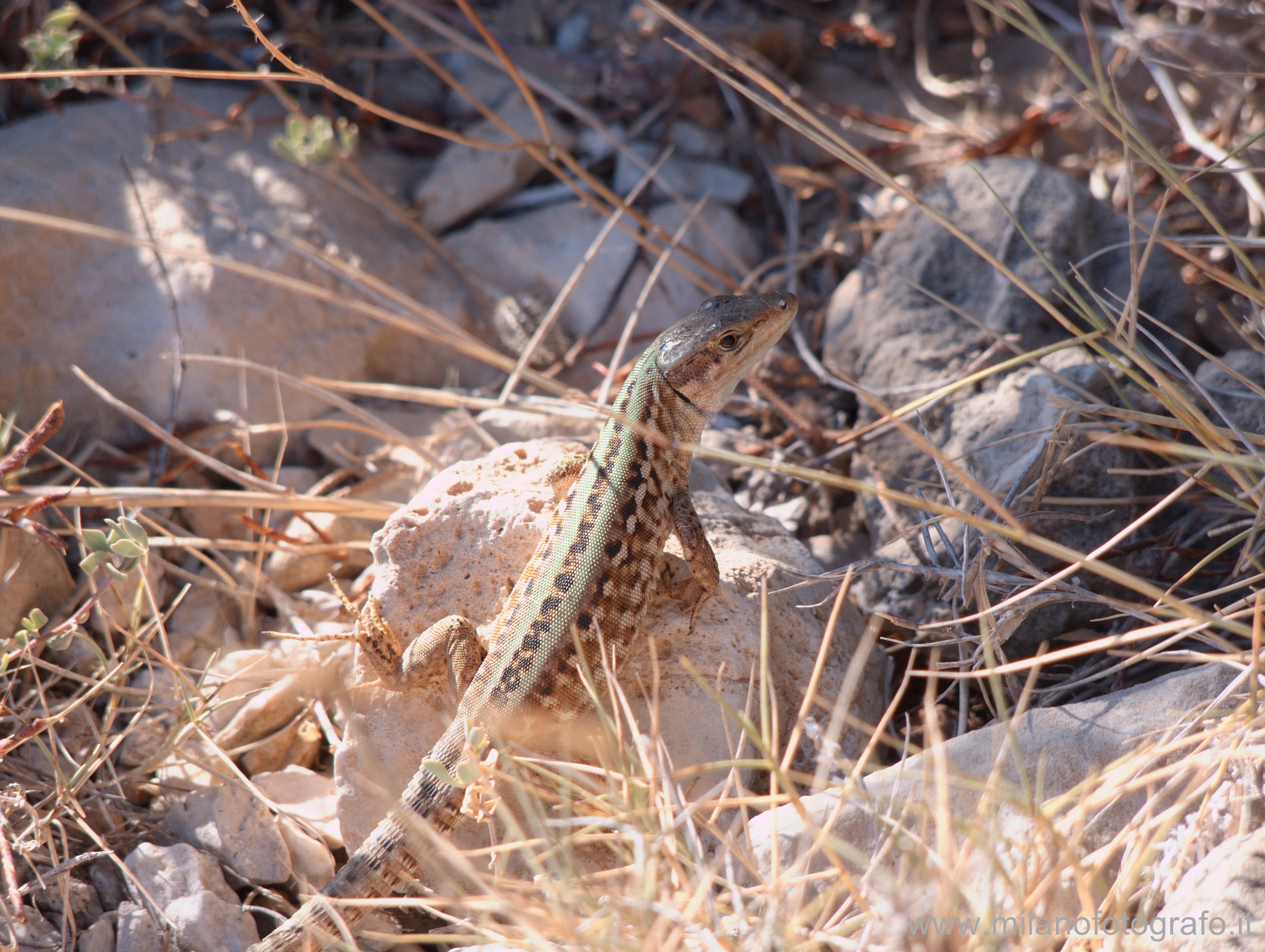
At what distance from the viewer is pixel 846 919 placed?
2.30 metres

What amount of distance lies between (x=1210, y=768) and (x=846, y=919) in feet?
3.12

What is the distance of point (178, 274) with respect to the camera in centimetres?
491

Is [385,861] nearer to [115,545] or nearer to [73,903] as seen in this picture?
[73,903]

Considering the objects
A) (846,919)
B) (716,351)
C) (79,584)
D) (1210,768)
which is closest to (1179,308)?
(716,351)

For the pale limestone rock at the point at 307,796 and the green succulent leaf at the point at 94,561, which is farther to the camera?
the pale limestone rock at the point at 307,796

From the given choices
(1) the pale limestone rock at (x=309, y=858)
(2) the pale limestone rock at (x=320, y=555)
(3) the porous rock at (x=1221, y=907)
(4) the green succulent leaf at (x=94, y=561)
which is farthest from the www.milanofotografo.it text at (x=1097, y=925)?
(2) the pale limestone rock at (x=320, y=555)

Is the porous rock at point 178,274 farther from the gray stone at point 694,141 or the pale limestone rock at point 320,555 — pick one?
the gray stone at point 694,141

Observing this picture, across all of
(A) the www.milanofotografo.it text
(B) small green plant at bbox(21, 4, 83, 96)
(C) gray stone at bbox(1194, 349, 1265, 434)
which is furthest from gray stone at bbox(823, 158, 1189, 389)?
(B) small green plant at bbox(21, 4, 83, 96)

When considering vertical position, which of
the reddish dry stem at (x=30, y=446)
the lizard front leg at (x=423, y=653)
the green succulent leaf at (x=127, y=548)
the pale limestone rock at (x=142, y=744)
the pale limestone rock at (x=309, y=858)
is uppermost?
the reddish dry stem at (x=30, y=446)

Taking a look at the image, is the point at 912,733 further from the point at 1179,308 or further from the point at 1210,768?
the point at 1179,308

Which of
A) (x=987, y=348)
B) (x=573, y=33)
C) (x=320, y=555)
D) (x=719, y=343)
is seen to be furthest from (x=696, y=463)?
(x=573, y=33)

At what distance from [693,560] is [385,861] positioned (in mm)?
1362

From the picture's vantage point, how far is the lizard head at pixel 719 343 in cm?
347

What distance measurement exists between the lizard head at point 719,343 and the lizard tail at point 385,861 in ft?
4.86
